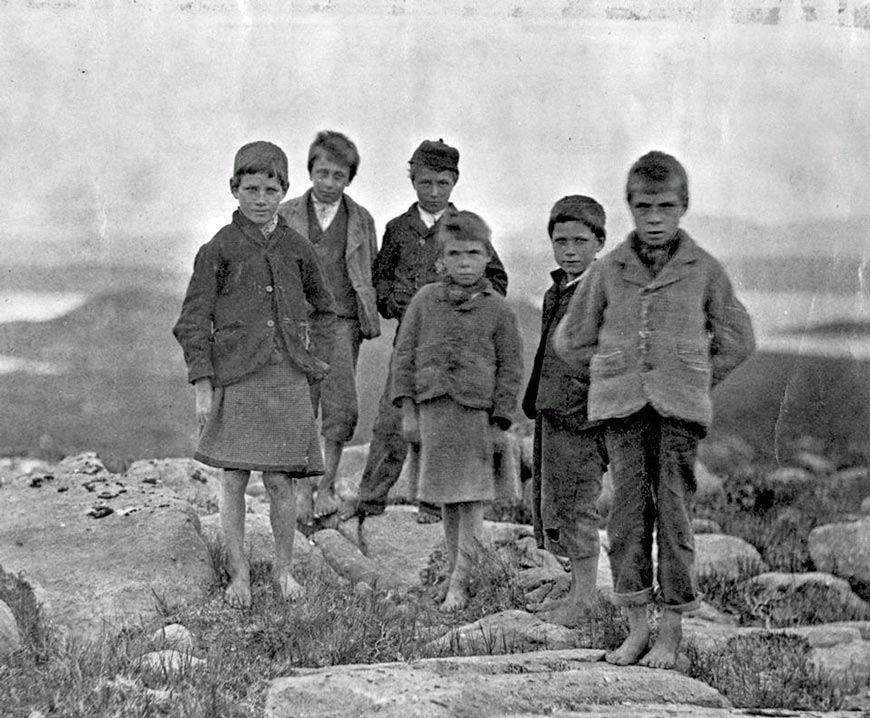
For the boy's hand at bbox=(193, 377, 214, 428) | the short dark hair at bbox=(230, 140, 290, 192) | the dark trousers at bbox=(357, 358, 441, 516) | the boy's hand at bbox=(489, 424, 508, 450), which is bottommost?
the dark trousers at bbox=(357, 358, 441, 516)

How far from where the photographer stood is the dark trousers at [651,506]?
4422mm

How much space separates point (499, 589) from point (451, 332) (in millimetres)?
1180

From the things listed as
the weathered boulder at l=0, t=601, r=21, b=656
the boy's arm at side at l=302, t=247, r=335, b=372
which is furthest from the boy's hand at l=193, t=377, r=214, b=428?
the weathered boulder at l=0, t=601, r=21, b=656

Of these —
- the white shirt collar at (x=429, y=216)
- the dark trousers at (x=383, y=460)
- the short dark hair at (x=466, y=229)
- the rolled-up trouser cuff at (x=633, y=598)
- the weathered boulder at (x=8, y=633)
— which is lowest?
the weathered boulder at (x=8, y=633)

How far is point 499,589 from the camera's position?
5668 mm

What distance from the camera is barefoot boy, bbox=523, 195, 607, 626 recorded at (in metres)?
5.38

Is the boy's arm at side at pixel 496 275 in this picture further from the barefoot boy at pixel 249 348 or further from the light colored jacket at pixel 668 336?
the light colored jacket at pixel 668 336

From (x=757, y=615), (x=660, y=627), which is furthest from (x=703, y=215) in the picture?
(x=660, y=627)

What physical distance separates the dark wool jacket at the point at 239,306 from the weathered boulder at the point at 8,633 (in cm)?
132

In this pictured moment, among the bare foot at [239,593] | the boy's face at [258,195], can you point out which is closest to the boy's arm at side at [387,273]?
the boy's face at [258,195]

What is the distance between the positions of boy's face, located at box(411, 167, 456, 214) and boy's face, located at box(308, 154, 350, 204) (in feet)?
1.37

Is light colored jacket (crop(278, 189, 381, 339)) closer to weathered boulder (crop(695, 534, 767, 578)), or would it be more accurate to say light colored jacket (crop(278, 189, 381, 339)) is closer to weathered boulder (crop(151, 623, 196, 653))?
weathered boulder (crop(695, 534, 767, 578))

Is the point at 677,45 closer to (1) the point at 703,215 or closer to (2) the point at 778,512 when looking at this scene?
(1) the point at 703,215

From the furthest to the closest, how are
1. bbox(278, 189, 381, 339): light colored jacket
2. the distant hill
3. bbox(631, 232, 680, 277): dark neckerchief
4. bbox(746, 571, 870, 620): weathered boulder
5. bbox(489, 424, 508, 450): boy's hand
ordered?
1. the distant hill
2. bbox(278, 189, 381, 339): light colored jacket
3. bbox(746, 571, 870, 620): weathered boulder
4. bbox(489, 424, 508, 450): boy's hand
5. bbox(631, 232, 680, 277): dark neckerchief
